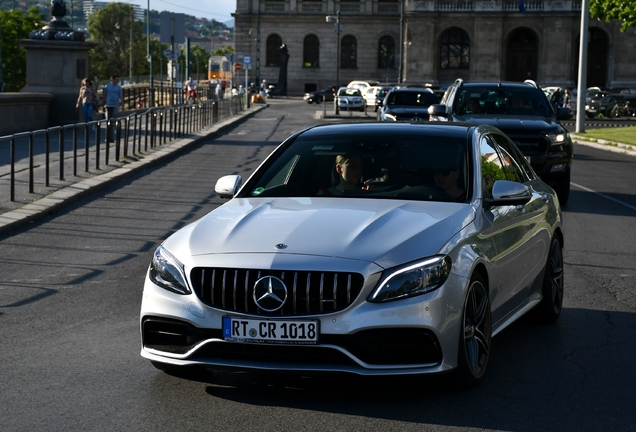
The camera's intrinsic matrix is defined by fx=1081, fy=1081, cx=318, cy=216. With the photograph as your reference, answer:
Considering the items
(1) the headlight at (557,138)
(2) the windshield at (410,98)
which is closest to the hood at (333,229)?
(1) the headlight at (557,138)

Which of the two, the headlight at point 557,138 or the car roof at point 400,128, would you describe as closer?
the car roof at point 400,128

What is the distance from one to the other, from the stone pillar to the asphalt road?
2067cm

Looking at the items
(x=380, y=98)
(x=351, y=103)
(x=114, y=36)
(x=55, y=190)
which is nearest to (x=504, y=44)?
(x=351, y=103)

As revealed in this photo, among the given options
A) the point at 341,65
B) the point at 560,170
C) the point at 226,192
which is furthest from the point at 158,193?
the point at 341,65

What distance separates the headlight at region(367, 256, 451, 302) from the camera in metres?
5.38

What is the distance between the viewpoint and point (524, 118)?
17.0 m

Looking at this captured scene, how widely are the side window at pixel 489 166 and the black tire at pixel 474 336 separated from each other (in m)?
0.86

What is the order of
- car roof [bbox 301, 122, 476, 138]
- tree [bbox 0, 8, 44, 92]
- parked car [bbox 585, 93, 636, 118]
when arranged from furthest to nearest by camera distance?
tree [bbox 0, 8, 44, 92], parked car [bbox 585, 93, 636, 118], car roof [bbox 301, 122, 476, 138]

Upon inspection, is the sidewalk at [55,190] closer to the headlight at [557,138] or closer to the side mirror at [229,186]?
the side mirror at [229,186]

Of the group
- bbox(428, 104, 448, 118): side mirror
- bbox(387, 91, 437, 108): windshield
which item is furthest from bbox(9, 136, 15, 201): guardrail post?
bbox(387, 91, 437, 108): windshield

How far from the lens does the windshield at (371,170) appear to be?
6.71 meters

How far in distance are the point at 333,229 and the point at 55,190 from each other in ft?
38.2

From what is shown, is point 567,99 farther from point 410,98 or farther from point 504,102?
point 504,102

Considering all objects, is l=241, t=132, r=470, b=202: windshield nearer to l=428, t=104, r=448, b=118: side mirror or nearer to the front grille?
the front grille
